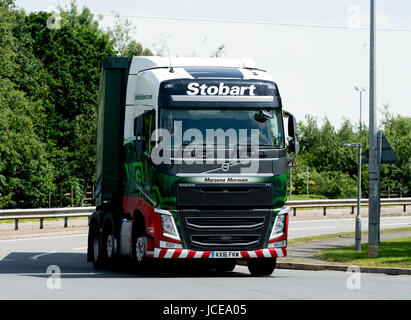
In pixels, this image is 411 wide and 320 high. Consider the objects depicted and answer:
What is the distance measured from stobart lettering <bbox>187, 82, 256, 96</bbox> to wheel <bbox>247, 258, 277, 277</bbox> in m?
3.18

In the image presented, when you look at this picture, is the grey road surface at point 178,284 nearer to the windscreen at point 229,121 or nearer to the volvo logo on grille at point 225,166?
the volvo logo on grille at point 225,166

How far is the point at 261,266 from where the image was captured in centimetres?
1670

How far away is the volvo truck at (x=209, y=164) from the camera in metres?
15.1

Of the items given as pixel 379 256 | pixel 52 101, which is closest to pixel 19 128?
pixel 52 101

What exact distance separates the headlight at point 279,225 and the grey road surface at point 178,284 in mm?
787

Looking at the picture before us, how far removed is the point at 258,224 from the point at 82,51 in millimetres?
41634

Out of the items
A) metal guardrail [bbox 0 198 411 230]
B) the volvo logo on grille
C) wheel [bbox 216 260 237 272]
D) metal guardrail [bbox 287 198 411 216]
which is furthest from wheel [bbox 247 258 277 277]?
metal guardrail [bbox 287 198 411 216]

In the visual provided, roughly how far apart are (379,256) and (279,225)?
17.2 ft

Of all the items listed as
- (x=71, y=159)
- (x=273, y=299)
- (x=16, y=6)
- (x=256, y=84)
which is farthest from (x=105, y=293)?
(x=71, y=159)

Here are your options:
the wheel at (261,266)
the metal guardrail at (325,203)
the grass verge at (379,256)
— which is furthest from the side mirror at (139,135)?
the metal guardrail at (325,203)

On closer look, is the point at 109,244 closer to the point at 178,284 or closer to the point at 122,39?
the point at 178,284
